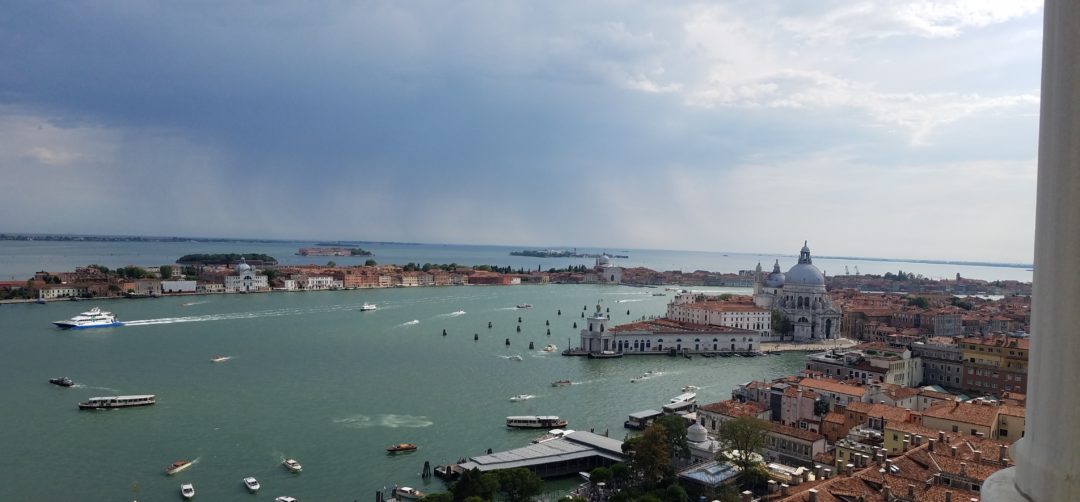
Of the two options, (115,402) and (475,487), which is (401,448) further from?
(115,402)

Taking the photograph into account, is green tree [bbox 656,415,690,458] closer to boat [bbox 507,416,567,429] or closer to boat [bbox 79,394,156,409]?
boat [bbox 507,416,567,429]

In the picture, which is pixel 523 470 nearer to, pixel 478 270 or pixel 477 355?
pixel 477 355

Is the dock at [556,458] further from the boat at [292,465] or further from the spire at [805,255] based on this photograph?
the spire at [805,255]

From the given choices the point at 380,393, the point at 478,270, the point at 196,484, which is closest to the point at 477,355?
the point at 380,393

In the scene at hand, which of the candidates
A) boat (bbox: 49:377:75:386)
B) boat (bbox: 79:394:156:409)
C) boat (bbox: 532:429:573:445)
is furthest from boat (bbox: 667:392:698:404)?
boat (bbox: 49:377:75:386)

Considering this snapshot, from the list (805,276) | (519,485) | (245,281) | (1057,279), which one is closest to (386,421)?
(519,485)
